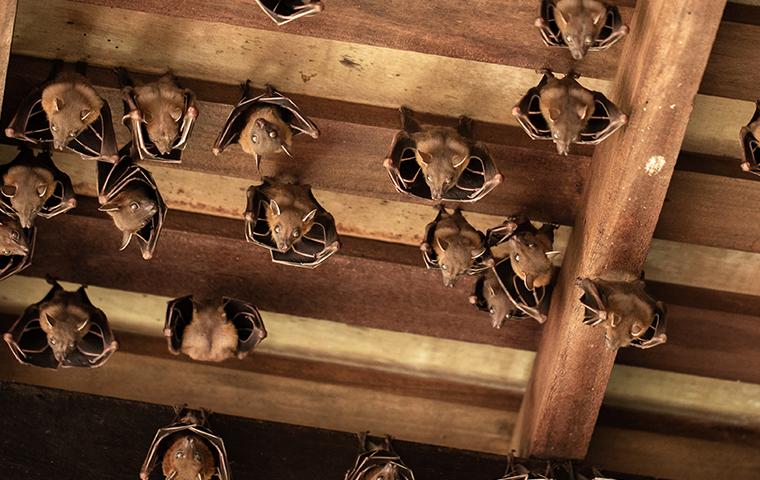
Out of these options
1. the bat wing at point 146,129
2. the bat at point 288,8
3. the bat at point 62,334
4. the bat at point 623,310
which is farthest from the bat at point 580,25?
the bat at point 62,334

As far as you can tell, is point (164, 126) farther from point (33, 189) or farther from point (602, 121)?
point (602, 121)

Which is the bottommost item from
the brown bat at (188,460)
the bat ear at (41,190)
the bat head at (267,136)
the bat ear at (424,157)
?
the brown bat at (188,460)

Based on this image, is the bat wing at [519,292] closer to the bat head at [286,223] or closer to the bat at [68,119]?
the bat head at [286,223]

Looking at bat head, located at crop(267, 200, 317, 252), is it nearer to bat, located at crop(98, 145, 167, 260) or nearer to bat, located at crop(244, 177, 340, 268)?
bat, located at crop(244, 177, 340, 268)

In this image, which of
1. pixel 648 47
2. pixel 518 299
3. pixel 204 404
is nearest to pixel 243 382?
pixel 204 404

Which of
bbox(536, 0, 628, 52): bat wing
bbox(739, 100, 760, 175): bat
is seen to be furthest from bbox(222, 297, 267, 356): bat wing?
bbox(739, 100, 760, 175): bat

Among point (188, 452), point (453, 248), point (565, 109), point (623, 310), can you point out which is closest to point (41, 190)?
point (188, 452)
